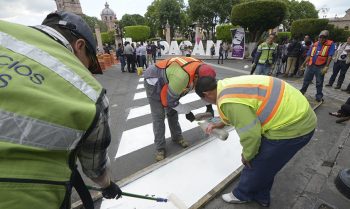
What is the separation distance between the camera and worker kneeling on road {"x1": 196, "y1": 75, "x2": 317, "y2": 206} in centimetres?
185

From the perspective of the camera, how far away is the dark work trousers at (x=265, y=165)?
2018mm

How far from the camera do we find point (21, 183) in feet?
2.31

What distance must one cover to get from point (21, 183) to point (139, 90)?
25.9ft

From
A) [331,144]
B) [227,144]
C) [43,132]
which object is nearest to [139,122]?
[227,144]

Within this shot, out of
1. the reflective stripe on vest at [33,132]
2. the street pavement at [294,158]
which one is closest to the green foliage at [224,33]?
the street pavement at [294,158]

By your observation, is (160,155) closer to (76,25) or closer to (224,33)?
(76,25)

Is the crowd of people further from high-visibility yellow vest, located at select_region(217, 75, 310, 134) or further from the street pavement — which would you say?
the street pavement

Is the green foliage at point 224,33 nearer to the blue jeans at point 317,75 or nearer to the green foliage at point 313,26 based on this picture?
the green foliage at point 313,26

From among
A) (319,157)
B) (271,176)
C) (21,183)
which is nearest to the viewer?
(21,183)

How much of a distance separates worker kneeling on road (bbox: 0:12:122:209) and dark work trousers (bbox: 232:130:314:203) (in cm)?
164

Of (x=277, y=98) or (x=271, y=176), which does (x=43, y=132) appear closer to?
(x=277, y=98)

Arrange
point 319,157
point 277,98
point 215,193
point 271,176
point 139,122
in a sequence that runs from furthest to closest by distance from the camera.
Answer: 1. point 139,122
2. point 319,157
3. point 215,193
4. point 271,176
5. point 277,98

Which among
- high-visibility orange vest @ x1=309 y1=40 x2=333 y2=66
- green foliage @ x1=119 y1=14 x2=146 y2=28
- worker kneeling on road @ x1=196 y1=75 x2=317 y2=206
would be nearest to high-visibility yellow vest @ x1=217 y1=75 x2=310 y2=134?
A: worker kneeling on road @ x1=196 y1=75 x2=317 y2=206

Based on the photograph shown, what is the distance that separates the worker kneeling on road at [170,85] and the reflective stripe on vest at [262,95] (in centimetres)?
63
